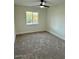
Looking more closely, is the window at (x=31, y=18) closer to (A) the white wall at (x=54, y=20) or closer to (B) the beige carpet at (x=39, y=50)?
(A) the white wall at (x=54, y=20)

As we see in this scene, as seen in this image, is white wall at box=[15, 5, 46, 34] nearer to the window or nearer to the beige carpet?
the window

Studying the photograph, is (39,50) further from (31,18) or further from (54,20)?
(31,18)

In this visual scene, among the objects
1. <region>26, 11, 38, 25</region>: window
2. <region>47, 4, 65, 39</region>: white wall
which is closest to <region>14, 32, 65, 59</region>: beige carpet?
<region>47, 4, 65, 39</region>: white wall

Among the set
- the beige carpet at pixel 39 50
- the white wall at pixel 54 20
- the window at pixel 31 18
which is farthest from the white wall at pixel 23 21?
the beige carpet at pixel 39 50

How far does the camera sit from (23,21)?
774cm

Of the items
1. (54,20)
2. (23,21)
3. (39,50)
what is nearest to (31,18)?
(23,21)

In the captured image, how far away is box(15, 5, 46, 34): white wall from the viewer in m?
7.40

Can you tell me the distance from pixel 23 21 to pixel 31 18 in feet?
2.90

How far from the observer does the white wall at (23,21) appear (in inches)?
291

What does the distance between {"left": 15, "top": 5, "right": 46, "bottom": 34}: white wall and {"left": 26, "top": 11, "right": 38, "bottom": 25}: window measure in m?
0.31

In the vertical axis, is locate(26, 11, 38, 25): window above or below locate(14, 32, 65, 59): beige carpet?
above

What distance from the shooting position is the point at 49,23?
8.26 meters
